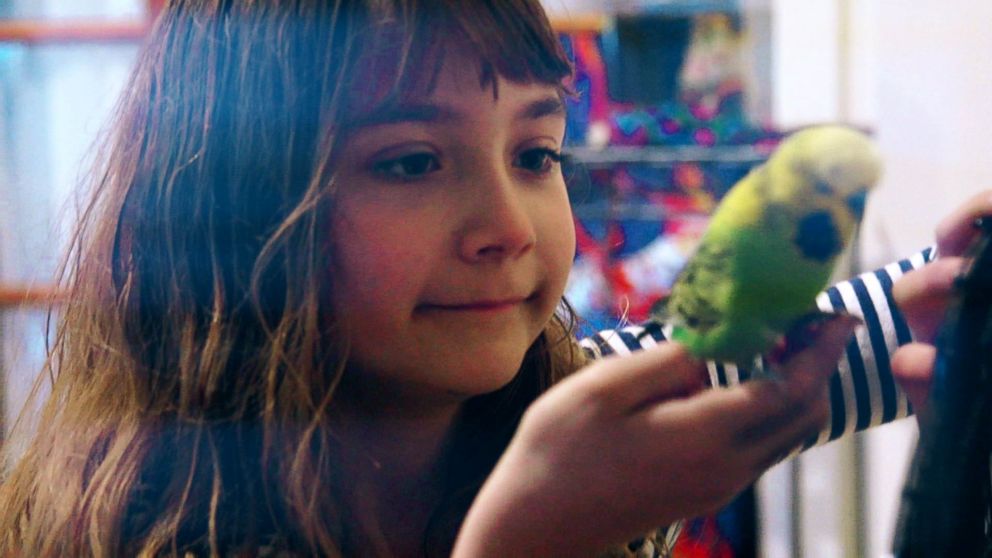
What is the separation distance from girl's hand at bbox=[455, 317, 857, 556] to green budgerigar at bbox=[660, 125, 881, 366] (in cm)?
1

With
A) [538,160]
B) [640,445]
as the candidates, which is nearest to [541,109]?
[538,160]

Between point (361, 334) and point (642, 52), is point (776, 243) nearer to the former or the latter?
point (361, 334)

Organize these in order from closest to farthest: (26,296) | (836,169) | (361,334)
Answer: (836,169)
(361,334)
(26,296)

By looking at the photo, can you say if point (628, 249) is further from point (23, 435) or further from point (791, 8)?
point (23, 435)

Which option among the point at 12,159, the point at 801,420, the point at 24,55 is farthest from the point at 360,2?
the point at 24,55

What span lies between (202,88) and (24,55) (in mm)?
661

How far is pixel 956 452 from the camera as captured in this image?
0.26m

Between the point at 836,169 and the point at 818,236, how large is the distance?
0.02 meters

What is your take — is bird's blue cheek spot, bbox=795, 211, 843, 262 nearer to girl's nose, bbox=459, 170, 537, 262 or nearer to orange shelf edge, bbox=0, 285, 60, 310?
girl's nose, bbox=459, 170, 537, 262

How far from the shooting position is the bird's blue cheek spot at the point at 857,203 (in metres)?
0.21

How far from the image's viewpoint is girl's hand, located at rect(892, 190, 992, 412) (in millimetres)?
280

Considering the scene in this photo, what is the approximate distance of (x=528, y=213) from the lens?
0.94 feet

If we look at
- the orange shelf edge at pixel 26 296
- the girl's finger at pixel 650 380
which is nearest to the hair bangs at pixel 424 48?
the girl's finger at pixel 650 380

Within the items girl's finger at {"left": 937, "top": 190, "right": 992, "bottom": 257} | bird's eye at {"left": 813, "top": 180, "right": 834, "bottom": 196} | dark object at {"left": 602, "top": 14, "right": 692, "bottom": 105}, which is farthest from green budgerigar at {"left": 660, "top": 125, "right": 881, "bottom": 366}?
dark object at {"left": 602, "top": 14, "right": 692, "bottom": 105}
